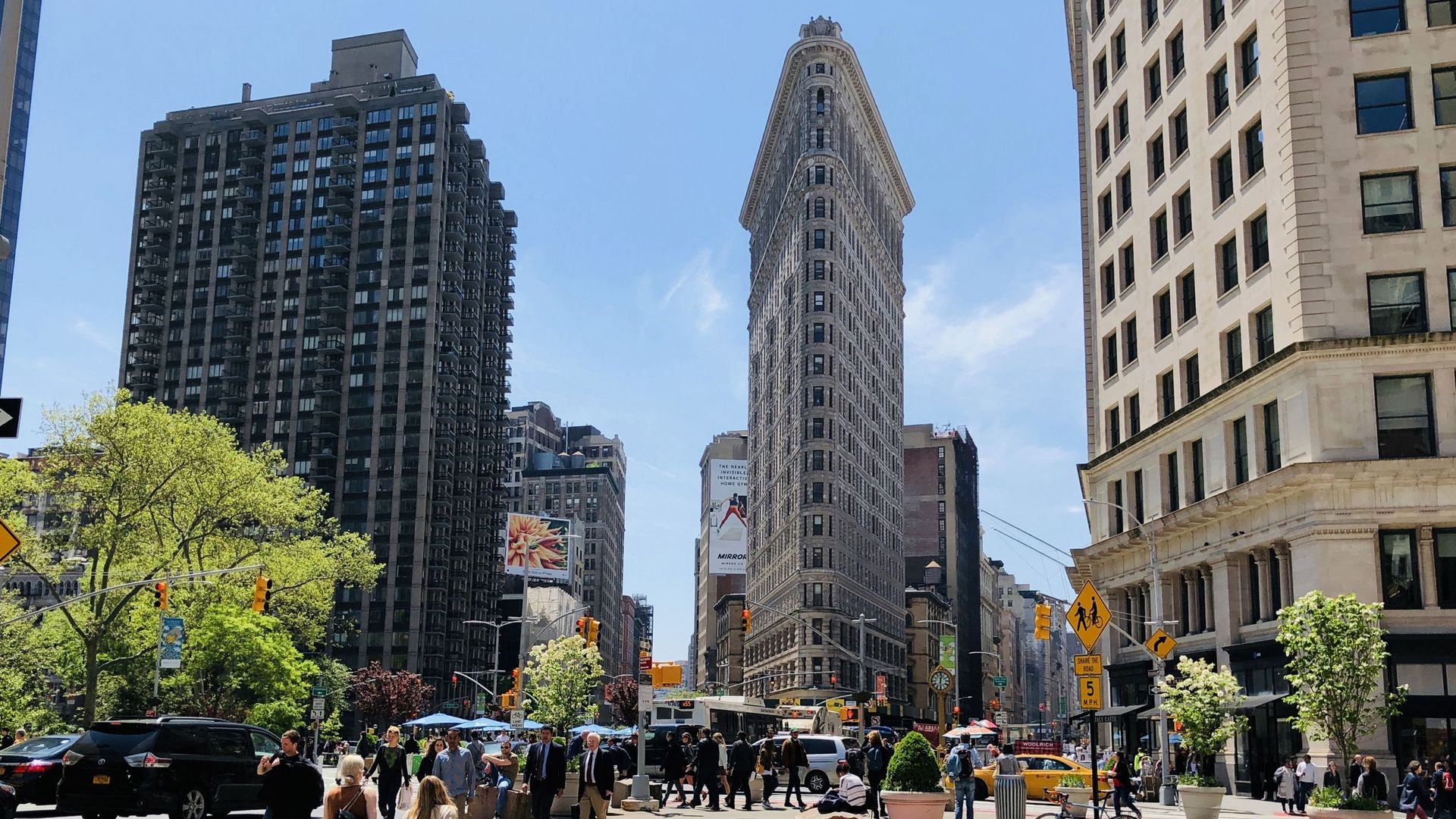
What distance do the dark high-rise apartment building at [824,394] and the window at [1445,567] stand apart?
70072mm

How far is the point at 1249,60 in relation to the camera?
4672 centimetres

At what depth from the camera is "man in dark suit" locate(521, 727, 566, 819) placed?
24.8 meters

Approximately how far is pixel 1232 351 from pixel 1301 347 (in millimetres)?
6737

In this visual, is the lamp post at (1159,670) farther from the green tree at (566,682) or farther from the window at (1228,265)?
the green tree at (566,682)

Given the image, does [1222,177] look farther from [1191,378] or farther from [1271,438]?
[1271,438]

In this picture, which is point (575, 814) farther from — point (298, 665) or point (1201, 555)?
point (298, 665)

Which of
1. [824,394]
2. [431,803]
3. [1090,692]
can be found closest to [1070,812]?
[1090,692]

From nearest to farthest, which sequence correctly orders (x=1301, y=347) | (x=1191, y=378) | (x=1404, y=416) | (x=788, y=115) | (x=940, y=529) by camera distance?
(x=1404, y=416)
(x=1301, y=347)
(x=1191, y=378)
(x=788, y=115)
(x=940, y=529)

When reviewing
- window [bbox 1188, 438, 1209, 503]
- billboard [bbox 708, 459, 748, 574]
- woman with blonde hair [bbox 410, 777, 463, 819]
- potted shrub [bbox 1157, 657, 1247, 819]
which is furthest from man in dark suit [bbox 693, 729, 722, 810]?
billboard [bbox 708, 459, 748, 574]

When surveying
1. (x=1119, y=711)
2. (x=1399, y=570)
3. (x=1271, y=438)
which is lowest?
(x=1119, y=711)

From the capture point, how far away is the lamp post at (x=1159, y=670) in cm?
4316

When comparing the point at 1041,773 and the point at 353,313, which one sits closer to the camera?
the point at 1041,773

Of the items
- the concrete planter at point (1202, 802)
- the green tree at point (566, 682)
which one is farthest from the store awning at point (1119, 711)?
the green tree at point (566, 682)

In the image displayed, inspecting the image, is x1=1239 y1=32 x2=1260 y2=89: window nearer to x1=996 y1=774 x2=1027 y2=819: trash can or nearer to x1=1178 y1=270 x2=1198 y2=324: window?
x1=1178 y1=270 x2=1198 y2=324: window
